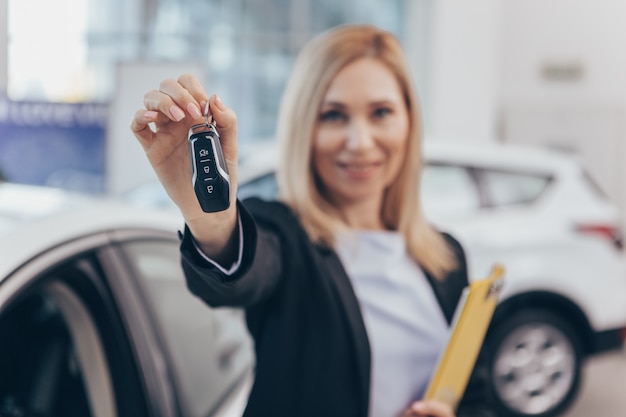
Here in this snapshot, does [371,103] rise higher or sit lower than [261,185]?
higher

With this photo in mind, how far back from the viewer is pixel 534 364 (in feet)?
7.02

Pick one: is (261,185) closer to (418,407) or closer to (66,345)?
(66,345)

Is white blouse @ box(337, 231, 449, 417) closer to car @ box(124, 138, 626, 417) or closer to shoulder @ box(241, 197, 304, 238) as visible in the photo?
shoulder @ box(241, 197, 304, 238)

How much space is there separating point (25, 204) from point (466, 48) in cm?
369

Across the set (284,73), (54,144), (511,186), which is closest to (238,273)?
(54,144)

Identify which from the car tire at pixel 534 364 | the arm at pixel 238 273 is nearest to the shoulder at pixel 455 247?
the arm at pixel 238 273

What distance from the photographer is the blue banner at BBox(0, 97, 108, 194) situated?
170 cm

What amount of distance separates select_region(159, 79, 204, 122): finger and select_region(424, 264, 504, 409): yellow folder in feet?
0.99

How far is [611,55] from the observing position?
82.5 inches

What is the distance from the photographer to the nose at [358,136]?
2.29ft

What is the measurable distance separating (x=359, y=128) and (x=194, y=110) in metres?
0.27

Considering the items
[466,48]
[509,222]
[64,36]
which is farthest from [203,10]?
[64,36]

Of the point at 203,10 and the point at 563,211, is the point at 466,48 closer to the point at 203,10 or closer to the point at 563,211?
the point at 203,10

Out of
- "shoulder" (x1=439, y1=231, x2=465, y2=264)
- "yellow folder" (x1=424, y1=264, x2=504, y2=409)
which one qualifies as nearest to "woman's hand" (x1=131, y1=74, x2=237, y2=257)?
"yellow folder" (x1=424, y1=264, x2=504, y2=409)
